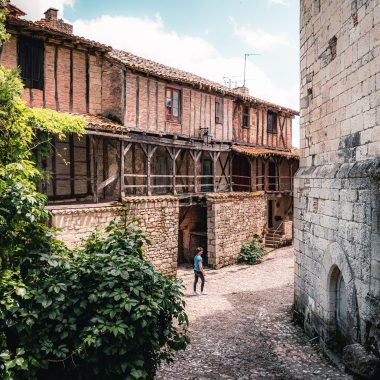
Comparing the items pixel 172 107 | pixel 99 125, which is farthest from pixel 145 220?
pixel 172 107

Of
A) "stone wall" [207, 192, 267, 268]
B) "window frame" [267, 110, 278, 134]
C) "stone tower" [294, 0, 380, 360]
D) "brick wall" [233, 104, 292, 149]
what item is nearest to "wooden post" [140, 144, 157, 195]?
"stone wall" [207, 192, 267, 268]

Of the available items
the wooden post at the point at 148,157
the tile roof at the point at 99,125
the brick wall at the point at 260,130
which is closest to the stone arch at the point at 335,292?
the tile roof at the point at 99,125

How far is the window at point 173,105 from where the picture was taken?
14.5 meters

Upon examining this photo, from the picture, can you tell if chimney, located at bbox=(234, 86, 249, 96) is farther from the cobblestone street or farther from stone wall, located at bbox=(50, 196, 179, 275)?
the cobblestone street

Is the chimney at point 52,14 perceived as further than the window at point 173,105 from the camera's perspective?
No

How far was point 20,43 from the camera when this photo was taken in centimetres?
1053

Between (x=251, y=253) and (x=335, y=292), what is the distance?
1020 cm

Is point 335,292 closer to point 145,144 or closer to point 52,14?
point 145,144

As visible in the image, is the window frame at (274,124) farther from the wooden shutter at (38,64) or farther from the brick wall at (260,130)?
the wooden shutter at (38,64)

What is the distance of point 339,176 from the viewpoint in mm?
6312

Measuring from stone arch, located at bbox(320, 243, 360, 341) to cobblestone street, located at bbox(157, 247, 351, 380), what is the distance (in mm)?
680

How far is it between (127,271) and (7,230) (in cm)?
183

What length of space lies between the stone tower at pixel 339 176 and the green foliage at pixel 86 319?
9.60 feet

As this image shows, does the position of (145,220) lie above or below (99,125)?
below
